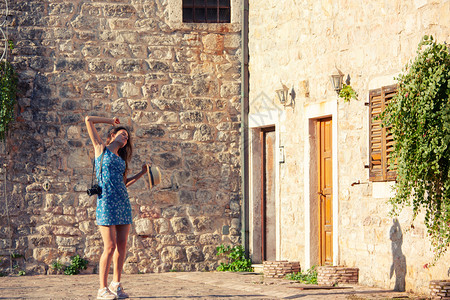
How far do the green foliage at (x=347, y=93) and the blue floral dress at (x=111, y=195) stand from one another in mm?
2994

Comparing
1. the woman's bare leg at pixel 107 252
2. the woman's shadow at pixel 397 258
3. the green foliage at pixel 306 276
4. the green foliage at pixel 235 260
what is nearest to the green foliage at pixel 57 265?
the green foliage at pixel 235 260

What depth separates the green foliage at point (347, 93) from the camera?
29.5 ft

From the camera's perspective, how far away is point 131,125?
11109 mm

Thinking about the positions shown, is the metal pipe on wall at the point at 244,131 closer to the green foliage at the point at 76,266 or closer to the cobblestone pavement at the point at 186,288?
the cobblestone pavement at the point at 186,288

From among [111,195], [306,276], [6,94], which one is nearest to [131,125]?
[6,94]

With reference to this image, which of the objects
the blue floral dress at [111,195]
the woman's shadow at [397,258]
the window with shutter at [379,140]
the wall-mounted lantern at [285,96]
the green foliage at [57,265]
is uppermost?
the wall-mounted lantern at [285,96]

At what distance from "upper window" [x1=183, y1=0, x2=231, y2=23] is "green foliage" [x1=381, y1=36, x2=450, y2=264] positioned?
4.78m

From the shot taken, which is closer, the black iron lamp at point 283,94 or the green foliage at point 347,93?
the green foliage at point 347,93

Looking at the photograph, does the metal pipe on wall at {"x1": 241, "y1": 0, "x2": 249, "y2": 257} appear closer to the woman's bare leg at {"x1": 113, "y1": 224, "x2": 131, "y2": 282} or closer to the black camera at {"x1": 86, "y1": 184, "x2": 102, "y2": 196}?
the woman's bare leg at {"x1": 113, "y1": 224, "x2": 131, "y2": 282}

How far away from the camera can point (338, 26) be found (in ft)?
30.6

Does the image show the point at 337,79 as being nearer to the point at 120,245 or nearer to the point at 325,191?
the point at 325,191

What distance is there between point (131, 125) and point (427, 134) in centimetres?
532

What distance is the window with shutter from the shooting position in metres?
8.22

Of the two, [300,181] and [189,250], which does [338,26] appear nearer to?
[300,181]
